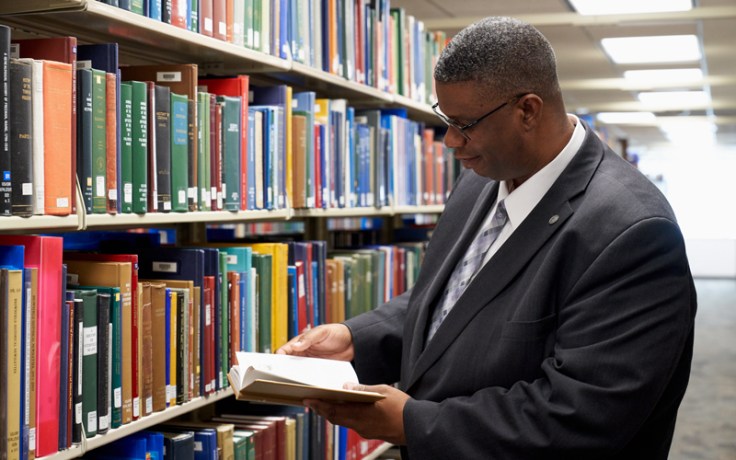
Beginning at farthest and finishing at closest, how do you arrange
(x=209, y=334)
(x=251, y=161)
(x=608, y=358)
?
(x=251, y=161)
(x=209, y=334)
(x=608, y=358)

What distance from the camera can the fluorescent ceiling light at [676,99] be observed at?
32.7ft

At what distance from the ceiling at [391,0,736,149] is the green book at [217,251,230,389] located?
3634mm

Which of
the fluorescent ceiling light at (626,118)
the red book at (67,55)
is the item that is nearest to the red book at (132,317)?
the red book at (67,55)

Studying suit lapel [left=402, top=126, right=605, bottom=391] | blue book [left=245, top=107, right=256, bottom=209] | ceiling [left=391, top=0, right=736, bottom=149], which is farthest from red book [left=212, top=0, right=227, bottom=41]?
ceiling [left=391, top=0, right=736, bottom=149]

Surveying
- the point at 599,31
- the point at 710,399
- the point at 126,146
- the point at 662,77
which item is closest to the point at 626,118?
the point at 662,77

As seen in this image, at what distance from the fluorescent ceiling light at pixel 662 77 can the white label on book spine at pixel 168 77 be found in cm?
692

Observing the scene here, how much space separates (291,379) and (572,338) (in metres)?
0.49

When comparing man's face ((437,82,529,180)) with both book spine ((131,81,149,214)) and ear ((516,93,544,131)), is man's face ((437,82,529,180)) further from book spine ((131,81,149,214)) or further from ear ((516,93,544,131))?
book spine ((131,81,149,214))

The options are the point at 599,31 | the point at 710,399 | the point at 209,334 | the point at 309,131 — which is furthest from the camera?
the point at 710,399

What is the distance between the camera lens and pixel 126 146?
1.94m

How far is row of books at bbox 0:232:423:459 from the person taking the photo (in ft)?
5.41

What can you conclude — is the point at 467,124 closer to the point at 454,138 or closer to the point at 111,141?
the point at 454,138

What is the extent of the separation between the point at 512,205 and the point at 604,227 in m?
0.24

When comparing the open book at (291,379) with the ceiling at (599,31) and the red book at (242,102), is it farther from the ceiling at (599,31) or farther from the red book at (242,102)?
the ceiling at (599,31)
